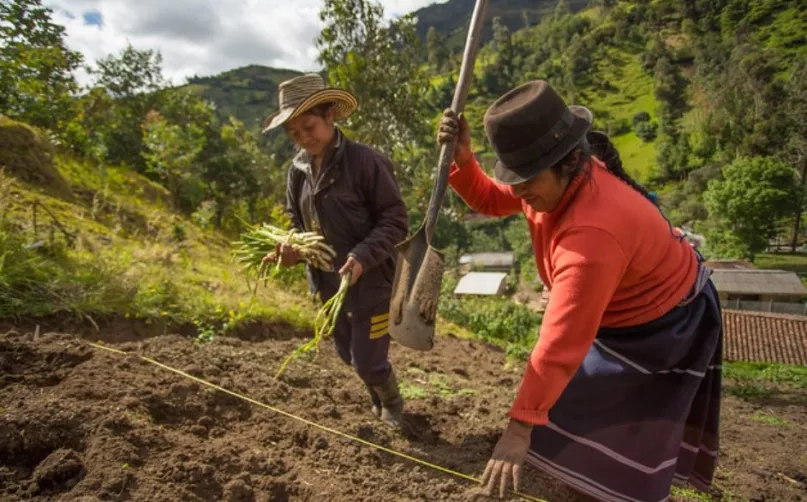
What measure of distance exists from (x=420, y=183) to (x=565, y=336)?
1444 cm

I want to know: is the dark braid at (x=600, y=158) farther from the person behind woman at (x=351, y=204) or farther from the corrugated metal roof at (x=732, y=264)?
the corrugated metal roof at (x=732, y=264)

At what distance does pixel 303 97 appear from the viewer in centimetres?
251

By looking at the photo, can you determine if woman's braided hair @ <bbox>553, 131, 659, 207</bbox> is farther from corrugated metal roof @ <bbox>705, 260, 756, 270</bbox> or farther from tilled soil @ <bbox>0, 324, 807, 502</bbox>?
corrugated metal roof @ <bbox>705, 260, 756, 270</bbox>

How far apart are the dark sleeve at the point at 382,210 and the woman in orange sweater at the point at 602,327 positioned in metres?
0.93

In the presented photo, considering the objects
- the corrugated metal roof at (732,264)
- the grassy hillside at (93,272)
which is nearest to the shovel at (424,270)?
the grassy hillside at (93,272)

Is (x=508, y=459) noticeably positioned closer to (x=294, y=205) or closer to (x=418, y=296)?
(x=418, y=296)

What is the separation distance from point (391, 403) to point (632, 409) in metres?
1.59

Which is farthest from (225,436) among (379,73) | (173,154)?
(173,154)

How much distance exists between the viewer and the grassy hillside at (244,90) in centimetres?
10056

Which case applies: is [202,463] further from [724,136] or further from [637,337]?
[724,136]

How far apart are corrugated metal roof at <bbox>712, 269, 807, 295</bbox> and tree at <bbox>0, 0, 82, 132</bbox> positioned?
1454 centimetres

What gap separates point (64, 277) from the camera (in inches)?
154

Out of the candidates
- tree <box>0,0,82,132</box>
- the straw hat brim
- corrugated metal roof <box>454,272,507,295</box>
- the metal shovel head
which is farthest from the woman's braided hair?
corrugated metal roof <box>454,272,507,295</box>

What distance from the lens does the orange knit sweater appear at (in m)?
1.28
